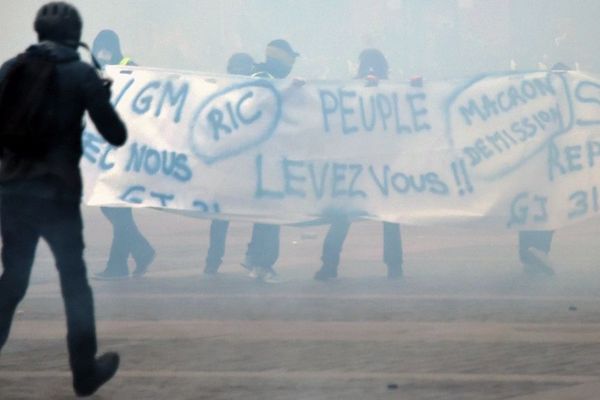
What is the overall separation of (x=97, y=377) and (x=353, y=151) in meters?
6.43

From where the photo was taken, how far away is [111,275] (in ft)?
44.8

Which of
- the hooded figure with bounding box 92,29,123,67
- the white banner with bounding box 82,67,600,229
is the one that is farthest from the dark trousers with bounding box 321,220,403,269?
the hooded figure with bounding box 92,29,123,67

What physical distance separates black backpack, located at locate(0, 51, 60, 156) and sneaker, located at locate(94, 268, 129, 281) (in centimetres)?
631

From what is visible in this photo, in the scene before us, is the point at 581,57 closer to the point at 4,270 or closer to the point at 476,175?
the point at 476,175

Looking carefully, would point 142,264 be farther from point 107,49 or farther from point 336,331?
point 336,331

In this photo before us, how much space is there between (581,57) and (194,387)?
30.3m

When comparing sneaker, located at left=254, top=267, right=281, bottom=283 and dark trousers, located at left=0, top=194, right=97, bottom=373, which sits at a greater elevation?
dark trousers, located at left=0, top=194, right=97, bottom=373

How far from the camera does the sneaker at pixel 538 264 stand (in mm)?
13266

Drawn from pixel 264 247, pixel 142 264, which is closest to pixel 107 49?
pixel 142 264

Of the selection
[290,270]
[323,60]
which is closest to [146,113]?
[290,270]

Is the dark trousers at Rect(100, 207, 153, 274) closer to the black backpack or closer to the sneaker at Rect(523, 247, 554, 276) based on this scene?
the sneaker at Rect(523, 247, 554, 276)

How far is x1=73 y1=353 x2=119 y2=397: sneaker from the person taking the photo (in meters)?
7.40

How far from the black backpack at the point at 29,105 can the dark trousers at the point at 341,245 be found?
20.5 ft

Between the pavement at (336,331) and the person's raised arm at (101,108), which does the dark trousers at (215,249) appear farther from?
the person's raised arm at (101,108)
